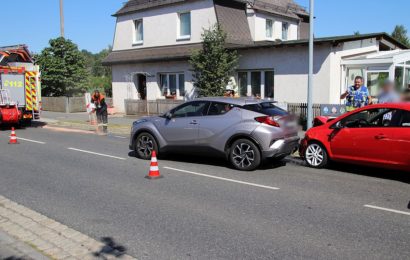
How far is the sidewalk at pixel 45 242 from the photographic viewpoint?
447cm

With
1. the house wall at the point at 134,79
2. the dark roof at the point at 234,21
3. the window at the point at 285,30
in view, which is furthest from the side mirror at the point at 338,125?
the window at the point at 285,30

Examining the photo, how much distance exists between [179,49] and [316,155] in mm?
15534

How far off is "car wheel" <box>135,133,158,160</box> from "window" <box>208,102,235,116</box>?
1723mm

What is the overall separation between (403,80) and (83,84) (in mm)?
22562

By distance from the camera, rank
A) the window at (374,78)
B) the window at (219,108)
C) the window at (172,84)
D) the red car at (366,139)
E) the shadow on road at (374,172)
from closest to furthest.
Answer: the red car at (366,139)
the shadow on road at (374,172)
the window at (219,108)
the window at (374,78)
the window at (172,84)

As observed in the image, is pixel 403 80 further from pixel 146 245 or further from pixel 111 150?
pixel 146 245

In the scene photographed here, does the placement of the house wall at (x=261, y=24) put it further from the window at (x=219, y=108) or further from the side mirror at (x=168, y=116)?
the window at (x=219, y=108)

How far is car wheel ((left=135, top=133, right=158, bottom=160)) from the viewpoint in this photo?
10.5 meters

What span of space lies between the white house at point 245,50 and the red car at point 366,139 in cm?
811

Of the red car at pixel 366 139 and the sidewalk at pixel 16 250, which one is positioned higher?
the red car at pixel 366 139

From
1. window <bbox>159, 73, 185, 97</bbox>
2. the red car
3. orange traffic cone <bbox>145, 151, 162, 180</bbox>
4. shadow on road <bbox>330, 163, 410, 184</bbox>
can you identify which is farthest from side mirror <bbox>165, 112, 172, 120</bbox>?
window <bbox>159, 73, 185, 97</bbox>

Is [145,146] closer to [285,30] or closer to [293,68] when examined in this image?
[293,68]

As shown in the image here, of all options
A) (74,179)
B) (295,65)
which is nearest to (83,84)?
(295,65)

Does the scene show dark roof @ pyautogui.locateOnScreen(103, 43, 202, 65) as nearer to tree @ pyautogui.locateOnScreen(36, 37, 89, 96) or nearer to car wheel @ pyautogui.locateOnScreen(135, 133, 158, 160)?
tree @ pyautogui.locateOnScreen(36, 37, 89, 96)
